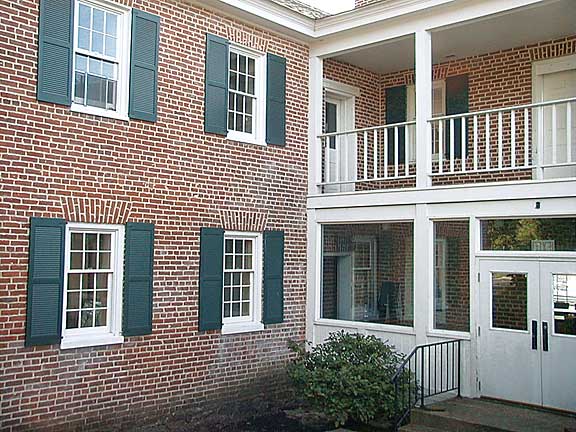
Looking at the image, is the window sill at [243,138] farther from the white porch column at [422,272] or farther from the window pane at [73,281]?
the window pane at [73,281]

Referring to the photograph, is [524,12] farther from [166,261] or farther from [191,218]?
[166,261]

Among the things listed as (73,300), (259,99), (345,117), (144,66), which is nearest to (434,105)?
(345,117)

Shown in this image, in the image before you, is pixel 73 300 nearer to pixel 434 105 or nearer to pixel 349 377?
pixel 349 377

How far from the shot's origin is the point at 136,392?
368 inches

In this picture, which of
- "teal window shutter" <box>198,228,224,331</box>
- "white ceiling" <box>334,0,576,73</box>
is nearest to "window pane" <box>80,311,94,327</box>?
"teal window shutter" <box>198,228,224,331</box>

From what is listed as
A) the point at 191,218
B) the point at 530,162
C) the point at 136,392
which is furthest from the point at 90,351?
the point at 530,162

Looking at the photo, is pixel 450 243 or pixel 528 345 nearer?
pixel 528 345

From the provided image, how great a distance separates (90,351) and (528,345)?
20.7ft

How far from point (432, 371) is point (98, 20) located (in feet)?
24.2

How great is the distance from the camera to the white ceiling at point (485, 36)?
35.1 feet

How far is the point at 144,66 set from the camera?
31.4 feet

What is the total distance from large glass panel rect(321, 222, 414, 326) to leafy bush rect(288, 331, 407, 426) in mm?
1284

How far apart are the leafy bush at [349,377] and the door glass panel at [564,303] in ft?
7.93

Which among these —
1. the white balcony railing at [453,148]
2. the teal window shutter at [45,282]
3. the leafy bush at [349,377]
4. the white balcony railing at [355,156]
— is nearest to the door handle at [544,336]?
the leafy bush at [349,377]
